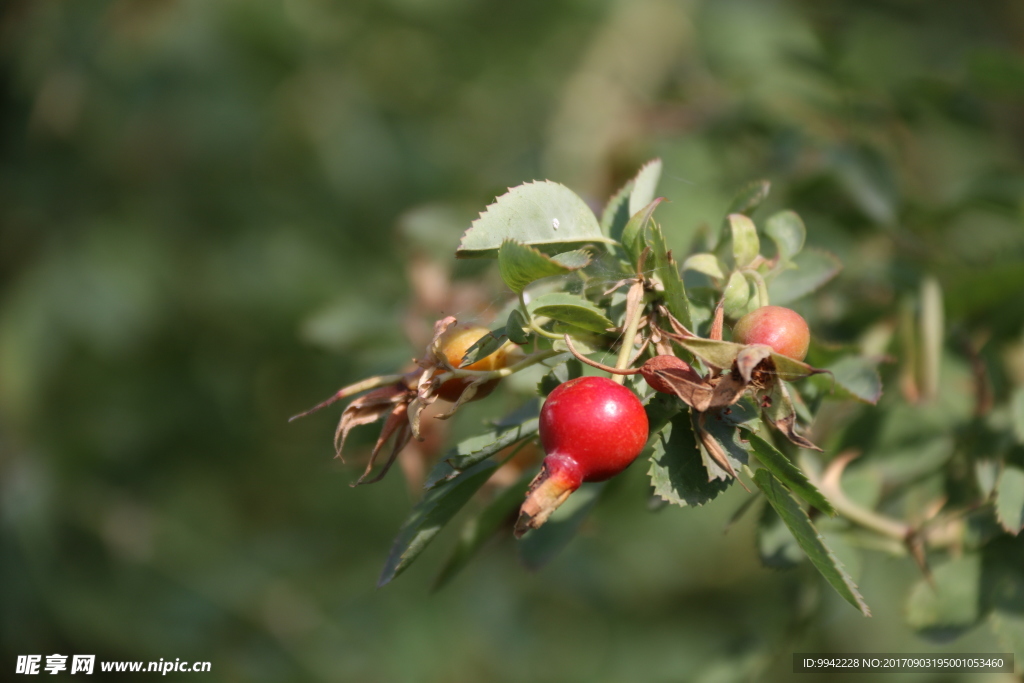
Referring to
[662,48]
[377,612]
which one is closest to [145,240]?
[377,612]

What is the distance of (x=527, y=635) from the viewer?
96.7 inches

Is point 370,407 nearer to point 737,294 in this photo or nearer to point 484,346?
point 484,346

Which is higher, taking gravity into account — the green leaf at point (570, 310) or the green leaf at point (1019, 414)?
the green leaf at point (570, 310)

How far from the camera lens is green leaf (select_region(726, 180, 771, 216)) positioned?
2.52ft

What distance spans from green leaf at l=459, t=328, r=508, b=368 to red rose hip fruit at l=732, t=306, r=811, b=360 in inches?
8.5

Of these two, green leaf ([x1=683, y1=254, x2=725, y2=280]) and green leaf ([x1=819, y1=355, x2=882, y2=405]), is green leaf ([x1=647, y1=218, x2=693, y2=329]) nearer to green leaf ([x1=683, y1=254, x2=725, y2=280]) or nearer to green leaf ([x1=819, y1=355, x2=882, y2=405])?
green leaf ([x1=683, y1=254, x2=725, y2=280])

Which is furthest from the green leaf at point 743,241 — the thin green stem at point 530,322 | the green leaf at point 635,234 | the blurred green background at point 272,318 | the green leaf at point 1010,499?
the blurred green background at point 272,318

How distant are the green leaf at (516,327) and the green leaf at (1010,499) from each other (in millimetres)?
598

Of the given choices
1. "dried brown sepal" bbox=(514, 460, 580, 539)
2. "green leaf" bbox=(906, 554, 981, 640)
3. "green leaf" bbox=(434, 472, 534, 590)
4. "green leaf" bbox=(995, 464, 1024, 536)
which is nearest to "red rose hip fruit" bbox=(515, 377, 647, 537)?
"dried brown sepal" bbox=(514, 460, 580, 539)

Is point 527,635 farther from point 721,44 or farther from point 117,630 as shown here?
point 721,44

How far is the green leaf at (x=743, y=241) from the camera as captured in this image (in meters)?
0.71

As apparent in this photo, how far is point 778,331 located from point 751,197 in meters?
0.23

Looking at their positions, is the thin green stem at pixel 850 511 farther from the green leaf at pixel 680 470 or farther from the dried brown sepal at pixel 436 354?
the dried brown sepal at pixel 436 354

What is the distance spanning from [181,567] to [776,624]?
1.91m
